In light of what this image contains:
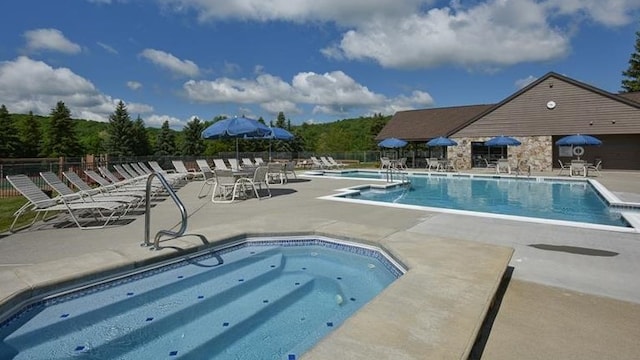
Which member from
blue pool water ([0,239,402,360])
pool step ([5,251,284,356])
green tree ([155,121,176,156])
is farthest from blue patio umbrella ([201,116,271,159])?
green tree ([155,121,176,156])

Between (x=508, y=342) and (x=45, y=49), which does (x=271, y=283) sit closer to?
(x=508, y=342)

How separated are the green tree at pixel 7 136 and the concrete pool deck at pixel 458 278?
3724 cm

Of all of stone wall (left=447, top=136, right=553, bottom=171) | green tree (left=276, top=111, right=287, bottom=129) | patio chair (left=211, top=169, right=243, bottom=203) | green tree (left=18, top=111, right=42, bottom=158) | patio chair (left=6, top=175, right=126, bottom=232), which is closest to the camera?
patio chair (left=6, top=175, right=126, bottom=232)

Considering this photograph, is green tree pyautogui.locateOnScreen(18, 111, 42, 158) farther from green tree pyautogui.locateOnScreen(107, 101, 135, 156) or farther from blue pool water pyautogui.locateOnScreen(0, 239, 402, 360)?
blue pool water pyautogui.locateOnScreen(0, 239, 402, 360)

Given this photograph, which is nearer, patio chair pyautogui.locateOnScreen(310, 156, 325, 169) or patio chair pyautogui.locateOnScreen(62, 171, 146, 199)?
patio chair pyautogui.locateOnScreen(62, 171, 146, 199)

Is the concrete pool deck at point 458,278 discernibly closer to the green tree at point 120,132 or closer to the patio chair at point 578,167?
the patio chair at point 578,167

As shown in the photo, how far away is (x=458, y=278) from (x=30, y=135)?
46631mm

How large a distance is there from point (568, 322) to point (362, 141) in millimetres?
49340

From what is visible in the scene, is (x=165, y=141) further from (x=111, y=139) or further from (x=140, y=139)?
(x=111, y=139)

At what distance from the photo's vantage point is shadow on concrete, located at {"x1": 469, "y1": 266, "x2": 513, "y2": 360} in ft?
8.59

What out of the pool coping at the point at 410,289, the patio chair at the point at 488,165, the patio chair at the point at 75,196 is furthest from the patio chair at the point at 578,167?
the patio chair at the point at 75,196

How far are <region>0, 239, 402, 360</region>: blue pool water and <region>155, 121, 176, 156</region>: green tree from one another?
129 ft

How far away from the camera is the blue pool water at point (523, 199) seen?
8617 mm

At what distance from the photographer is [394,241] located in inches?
200
